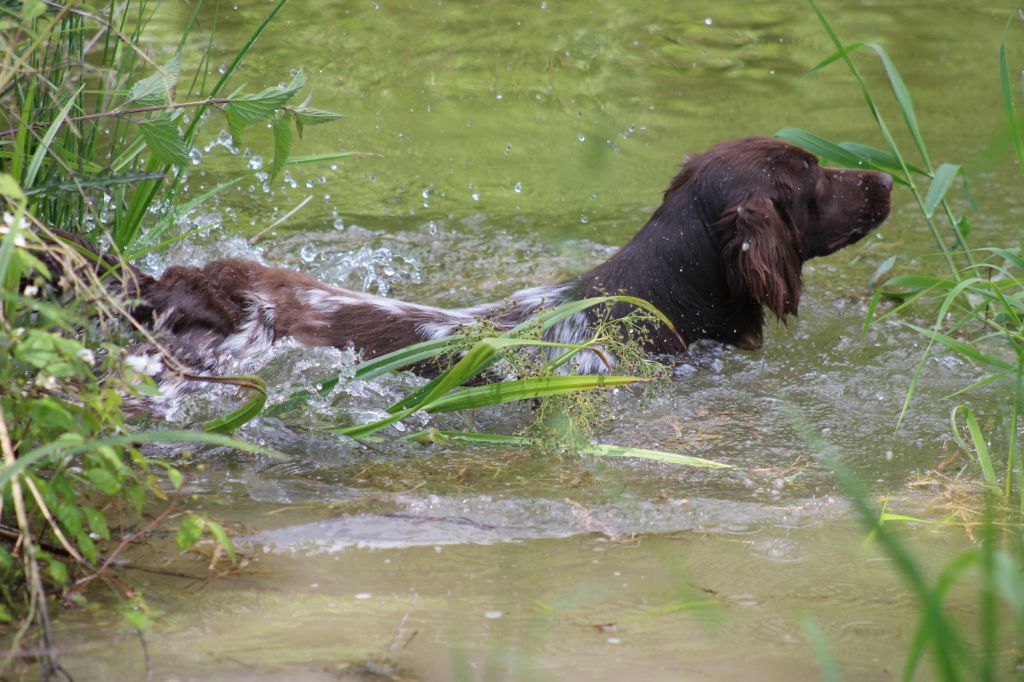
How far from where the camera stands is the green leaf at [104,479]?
2.24 meters

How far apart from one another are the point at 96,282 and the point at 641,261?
2.79 meters

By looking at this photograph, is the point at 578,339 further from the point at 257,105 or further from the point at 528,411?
the point at 257,105

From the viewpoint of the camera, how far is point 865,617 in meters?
2.47

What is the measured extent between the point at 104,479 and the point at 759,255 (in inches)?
113

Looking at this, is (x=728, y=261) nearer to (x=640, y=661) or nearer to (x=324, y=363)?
(x=324, y=363)

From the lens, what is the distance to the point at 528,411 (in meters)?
4.14

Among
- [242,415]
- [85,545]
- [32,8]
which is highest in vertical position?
[32,8]

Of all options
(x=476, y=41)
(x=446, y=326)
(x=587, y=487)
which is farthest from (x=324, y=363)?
(x=476, y=41)

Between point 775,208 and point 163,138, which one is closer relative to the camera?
point 163,138

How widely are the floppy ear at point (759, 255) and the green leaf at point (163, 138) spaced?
2249 mm

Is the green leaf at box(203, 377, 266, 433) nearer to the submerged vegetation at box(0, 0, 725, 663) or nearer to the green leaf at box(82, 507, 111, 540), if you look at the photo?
the submerged vegetation at box(0, 0, 725, 663)

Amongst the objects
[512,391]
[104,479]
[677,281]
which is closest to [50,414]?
[104,479]

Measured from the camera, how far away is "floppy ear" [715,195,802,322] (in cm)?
447

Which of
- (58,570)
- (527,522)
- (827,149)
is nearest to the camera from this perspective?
(58,570)
